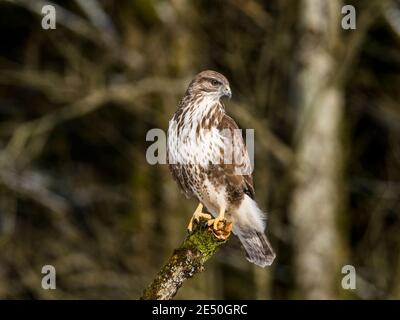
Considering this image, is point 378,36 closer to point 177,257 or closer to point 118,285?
point 118,285

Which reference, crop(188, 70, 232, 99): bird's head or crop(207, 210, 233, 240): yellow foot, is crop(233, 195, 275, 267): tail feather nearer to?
crop(207, 210, 233, 240): yellow foot


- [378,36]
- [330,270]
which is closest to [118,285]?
[330,270]

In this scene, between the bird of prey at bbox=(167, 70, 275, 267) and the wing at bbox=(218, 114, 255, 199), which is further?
the wing at bbox=(218, 114, 255, 199)

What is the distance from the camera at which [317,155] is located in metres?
12.8

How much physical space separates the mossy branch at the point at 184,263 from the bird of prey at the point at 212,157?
0.23ft

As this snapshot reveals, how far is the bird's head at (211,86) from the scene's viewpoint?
5.11m

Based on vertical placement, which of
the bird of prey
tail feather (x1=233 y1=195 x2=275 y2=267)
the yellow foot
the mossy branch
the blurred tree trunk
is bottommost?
the mossy branch

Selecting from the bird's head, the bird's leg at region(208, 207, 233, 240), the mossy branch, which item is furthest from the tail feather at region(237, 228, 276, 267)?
the bird's head

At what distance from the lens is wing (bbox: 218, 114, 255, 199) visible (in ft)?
18.0

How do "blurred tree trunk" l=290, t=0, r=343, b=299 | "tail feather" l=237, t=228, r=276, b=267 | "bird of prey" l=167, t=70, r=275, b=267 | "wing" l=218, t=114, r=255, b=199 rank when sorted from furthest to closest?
1. "blurred tree trunk" l=290, t=0, r=343, b=299
2. "tail feather" l=237, t=228, r=276, b=267
3. "wing" l=218, t=114, r=255, b=199
4. "bird of prey" l=167, t=70, r=275, b=267

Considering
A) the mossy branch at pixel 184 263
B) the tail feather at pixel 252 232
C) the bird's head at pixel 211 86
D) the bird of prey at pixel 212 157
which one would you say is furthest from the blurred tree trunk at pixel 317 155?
the bird's head at pixel 211 86

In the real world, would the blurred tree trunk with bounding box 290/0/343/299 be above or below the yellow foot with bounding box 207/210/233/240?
above

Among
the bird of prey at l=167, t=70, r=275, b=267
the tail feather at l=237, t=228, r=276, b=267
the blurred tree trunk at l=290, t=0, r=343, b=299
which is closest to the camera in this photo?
the bird of prey at l=167, t=70, r=275, b=267

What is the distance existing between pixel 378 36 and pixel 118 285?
545 cm
